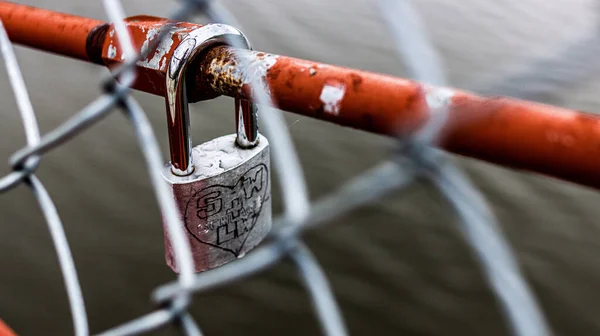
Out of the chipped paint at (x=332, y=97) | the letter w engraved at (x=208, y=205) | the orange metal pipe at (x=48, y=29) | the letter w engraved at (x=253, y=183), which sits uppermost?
the orange metal pipe at (x=48, y=29)

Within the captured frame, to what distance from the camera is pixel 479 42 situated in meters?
3.23

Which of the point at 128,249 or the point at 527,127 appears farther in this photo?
the point at 128,249

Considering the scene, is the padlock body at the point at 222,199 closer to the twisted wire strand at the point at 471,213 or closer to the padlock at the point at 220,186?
the padlock at the point at 220,186

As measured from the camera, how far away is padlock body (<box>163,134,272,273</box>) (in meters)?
0.60

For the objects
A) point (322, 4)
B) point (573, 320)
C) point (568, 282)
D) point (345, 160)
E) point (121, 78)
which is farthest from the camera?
point (322, 4)

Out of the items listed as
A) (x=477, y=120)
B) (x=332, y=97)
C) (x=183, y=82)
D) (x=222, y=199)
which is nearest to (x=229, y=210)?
(x=222, y=199)

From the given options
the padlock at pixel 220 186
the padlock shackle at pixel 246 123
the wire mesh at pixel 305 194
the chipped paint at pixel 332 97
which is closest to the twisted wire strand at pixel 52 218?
the wire mesh at pixel 305 194

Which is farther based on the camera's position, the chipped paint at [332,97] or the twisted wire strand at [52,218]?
the twisted wire strand at [52,218]

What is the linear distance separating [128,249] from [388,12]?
2.16m


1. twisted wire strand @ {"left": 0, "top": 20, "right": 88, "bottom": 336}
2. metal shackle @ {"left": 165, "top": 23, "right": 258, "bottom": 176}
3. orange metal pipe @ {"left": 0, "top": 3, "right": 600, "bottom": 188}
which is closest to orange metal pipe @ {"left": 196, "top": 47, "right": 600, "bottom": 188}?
orange metal pipe @ {"left": 0, "top": 3, "right": 600, "bottom": 188}

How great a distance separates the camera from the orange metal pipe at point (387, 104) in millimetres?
296

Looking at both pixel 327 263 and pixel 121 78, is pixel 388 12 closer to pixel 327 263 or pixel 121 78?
pixel 121 78

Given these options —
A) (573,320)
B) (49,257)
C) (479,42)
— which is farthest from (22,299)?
(479,42)

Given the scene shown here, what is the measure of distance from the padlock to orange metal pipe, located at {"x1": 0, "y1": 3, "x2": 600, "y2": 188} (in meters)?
0.06
